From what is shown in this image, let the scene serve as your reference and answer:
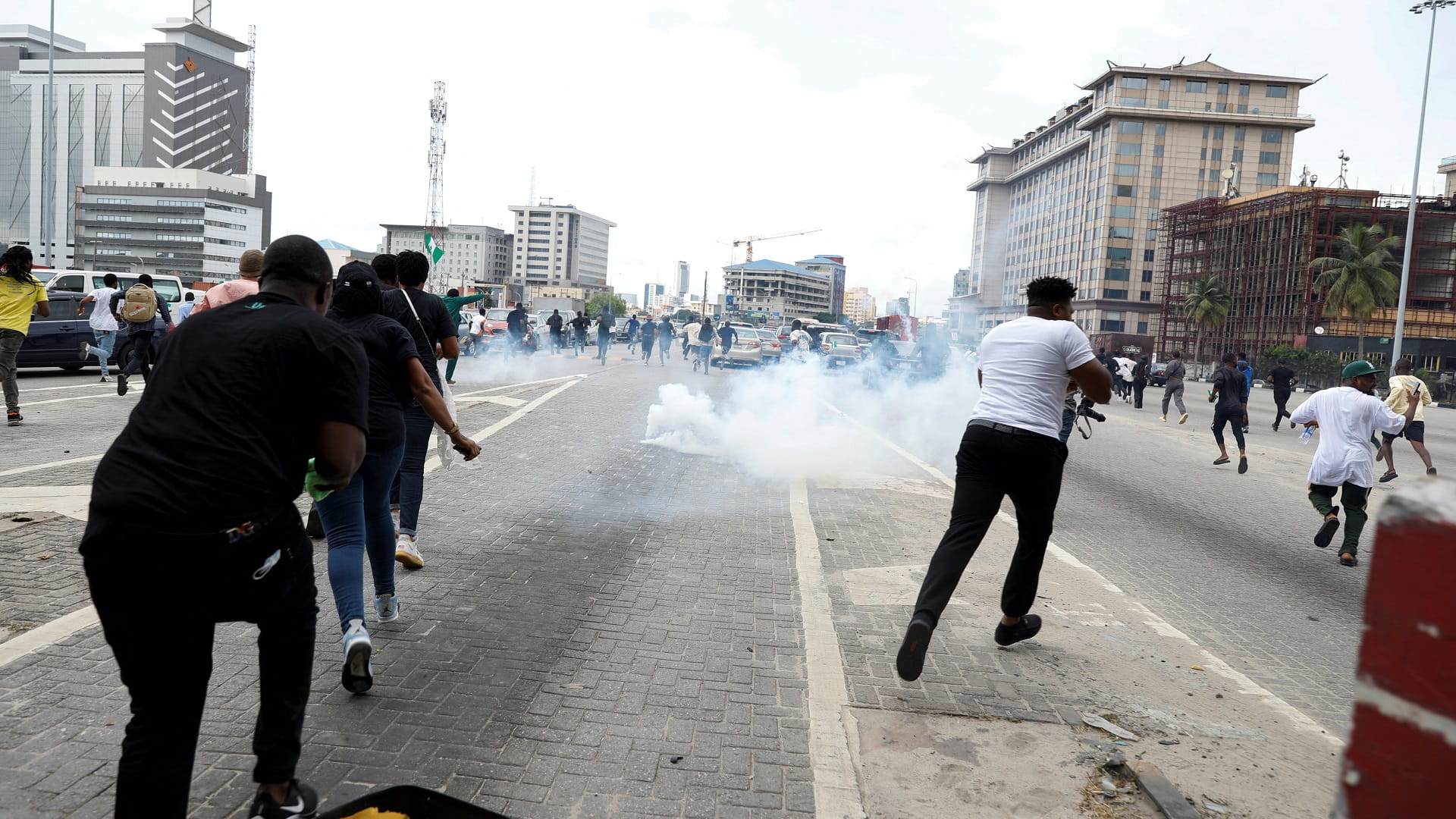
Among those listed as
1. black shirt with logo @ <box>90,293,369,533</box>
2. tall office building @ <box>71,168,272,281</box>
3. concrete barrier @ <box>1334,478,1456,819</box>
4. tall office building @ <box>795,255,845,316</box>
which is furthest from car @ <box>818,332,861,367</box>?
tall office building @ <box>795,255,845,316</box>

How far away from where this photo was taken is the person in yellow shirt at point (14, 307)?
10273 millimetres

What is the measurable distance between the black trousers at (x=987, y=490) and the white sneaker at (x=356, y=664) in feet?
7.66

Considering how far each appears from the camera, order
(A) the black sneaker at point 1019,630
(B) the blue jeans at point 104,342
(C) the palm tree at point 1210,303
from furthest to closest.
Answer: (C) the palm tree at point 1210,303 < (B) the blue jeans at point 104,342 < (A) the black sneaker at point 1019,630

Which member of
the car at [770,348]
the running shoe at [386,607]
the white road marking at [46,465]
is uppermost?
the car at [770,348]

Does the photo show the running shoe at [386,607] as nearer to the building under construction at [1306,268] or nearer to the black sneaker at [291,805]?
the black sneaker at [291,805]

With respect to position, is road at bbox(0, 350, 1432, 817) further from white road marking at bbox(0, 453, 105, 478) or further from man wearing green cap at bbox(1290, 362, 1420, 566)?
man wearing green cap at bbox(1290, 362, 1420, 566)

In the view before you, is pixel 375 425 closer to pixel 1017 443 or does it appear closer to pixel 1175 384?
pixel 1017 443

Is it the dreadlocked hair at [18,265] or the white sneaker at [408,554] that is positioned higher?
the dreadlocked hair at [18,265]

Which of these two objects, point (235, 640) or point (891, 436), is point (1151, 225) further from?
point (235, 640)

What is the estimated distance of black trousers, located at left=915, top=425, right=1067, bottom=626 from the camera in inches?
171

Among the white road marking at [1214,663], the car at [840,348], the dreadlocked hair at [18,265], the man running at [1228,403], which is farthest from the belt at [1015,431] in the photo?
the car at [840,348]

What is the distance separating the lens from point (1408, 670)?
1.31m

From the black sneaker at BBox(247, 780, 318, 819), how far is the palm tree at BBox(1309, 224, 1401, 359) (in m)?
66.4

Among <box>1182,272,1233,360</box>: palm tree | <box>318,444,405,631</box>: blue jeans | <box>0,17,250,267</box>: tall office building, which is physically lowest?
<box>318,444,405,631</box>: blue jeans
